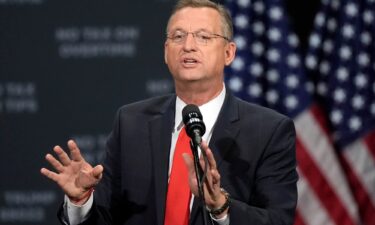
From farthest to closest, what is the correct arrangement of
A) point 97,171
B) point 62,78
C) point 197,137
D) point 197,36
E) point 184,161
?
point 62,78 < point 197,36 < point 184,161 < point 97,171 < point 197,137

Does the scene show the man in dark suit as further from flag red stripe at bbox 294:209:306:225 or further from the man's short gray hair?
flag red stripe at bbox 294:209:306:225

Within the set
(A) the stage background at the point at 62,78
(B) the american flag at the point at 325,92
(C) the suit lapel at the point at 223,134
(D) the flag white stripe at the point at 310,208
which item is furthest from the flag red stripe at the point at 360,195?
(C) the suit lapel at the point at 223,134

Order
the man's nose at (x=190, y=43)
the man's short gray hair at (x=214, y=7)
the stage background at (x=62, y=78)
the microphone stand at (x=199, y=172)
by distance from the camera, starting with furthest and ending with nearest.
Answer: the stage background at (x=62, y=78) < the man's short gray hair at (x=214, y=7) < the man's nose at (x=190, y=43) < the microphone stand at (x=199, y=172)

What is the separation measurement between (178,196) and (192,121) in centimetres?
45

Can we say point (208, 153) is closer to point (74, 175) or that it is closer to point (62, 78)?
point (74, 175)

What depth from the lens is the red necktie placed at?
2510 millimetres

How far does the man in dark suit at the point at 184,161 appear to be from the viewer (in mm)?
2420

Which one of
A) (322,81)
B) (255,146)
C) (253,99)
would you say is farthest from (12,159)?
(255,146)

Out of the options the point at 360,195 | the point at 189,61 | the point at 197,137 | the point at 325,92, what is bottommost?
the point at 360,195

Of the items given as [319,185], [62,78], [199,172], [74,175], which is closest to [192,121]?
[199,172]

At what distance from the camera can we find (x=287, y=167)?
2609 mm

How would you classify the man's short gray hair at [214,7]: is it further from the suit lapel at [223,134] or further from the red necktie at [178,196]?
the red necktie at [178,196]

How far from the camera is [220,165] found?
2.55m

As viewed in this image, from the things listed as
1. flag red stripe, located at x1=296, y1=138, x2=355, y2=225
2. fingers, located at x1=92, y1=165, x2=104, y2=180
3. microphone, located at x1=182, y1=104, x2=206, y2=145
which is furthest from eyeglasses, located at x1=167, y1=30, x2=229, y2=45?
flag red stripe, located at x1=296, y1=138, x2=355, y2=225
